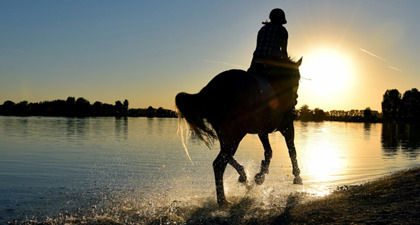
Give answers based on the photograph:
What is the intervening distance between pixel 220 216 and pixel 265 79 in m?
2.92

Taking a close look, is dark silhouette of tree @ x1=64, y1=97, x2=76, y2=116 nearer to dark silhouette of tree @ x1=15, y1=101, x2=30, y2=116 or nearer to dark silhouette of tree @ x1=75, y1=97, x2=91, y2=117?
dark silhouette of tree @ x1=75, y1=97, x2=91, y2=117

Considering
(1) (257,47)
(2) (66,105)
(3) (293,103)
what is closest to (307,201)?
(3) (293,103)

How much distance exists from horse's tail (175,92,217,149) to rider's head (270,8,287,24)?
268 cm

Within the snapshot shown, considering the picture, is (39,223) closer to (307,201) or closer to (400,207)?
(307,201)

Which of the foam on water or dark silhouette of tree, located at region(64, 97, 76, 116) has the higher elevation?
dark silhouette of tree, located at region(64, 97, 76, 116)

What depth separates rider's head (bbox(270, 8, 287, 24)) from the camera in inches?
276

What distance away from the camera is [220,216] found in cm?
528

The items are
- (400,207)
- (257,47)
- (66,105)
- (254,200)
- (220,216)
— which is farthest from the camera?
(66,105)

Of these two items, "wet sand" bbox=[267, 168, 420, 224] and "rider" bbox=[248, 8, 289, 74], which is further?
"rider" bbox=[248, 8, 289, 74]

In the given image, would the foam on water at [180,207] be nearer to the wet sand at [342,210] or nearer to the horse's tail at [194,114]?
the wet sand at [342,210]

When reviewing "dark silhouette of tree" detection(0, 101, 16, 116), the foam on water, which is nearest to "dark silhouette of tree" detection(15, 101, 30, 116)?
"dark silhouette of tree" detection(0, 101, 16, 116)

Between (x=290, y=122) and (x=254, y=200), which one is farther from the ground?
(x=290, y=122)

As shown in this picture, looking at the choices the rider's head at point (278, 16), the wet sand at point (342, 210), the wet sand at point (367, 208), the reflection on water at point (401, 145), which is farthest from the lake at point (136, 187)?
the reflection on water at point (401, 145)

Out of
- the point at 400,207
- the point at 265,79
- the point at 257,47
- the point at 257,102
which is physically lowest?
the point at 400,207
